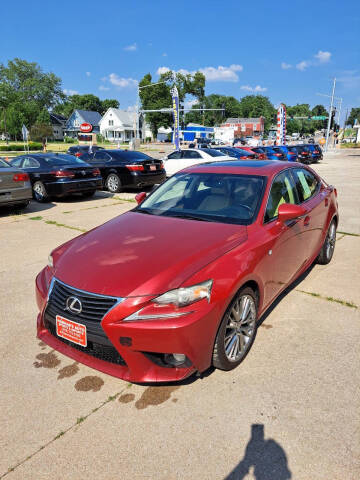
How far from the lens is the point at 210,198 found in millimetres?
3732

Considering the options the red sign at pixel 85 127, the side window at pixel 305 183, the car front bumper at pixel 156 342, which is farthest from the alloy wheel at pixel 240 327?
the red sign at pixel 85 127

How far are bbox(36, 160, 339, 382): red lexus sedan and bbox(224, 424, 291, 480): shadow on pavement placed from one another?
1.86 feet

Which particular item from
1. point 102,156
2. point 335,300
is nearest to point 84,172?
point 102,156

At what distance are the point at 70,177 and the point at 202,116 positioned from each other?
360 feet

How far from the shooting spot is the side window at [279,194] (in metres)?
3.45

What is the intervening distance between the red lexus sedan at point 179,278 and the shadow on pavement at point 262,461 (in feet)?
1.86

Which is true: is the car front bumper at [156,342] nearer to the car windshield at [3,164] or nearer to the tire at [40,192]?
the car windshield at [3,164]

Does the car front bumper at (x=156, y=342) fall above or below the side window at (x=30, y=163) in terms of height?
below

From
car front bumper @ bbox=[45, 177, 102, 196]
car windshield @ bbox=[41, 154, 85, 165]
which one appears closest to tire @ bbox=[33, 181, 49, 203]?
car front bumper @ bbox=[45, 177, 102, 196]

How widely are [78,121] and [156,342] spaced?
97.7m

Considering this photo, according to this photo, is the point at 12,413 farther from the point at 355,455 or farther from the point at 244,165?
the point at 244,165

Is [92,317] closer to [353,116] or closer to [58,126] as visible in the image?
[58,126]

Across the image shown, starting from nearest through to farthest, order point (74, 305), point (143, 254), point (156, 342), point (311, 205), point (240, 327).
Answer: point (156, 342) < point (74, 305) < point (143, 254) < point (240, 327) < point (311, 205)

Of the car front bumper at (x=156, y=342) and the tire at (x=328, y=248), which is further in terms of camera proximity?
the tire at (x=328, y=248)
